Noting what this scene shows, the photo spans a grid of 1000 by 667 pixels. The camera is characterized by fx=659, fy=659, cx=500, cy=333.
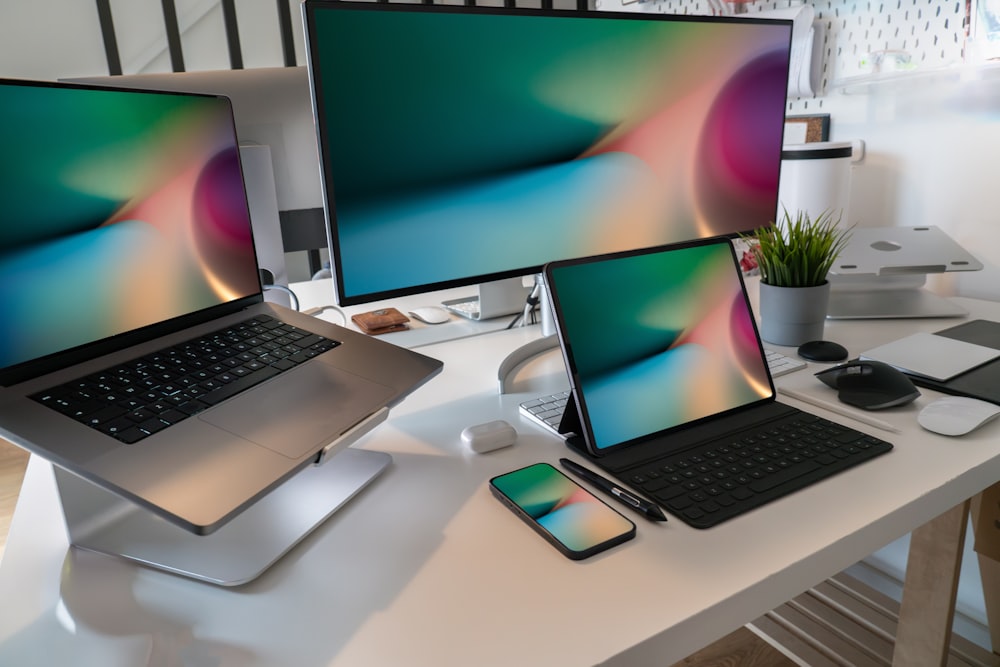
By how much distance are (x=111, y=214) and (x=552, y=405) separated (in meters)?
0.51

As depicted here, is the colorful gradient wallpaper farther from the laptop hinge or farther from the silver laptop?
the laptop hinge

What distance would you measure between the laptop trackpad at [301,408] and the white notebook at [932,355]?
2.17 ft

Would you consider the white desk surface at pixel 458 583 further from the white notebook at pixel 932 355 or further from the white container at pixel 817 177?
the white container at pixel 817 177

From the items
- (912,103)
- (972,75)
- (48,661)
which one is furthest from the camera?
(912,103)

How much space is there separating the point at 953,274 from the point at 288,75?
131 cm

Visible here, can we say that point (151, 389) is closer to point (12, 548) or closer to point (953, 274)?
point (12, 548)

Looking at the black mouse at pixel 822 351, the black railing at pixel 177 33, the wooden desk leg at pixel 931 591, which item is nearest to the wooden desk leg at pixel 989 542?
the wooden desk leg at pixel 931 591

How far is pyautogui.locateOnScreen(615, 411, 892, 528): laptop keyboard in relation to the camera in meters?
0.58

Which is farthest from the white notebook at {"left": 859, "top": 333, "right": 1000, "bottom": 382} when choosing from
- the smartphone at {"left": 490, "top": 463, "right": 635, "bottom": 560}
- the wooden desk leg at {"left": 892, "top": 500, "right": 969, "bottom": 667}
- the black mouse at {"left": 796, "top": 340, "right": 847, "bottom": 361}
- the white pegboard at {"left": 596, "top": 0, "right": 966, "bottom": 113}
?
the white pegboard at {"left": 596, "top": 0, "right": 966, "bottom": 113}

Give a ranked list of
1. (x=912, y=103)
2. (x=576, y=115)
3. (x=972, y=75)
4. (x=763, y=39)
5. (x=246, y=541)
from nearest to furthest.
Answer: (x=246, y=541)
(x=576, y=115)
(x=763, y=39)
(x=972, y=75)
(x=912, y=103)

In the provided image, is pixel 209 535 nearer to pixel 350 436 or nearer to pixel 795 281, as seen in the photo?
pixel 350 436

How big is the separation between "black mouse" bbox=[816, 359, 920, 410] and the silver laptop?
1.61 ft

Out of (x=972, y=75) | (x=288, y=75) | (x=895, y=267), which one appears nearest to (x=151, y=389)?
(x=288, y=75)

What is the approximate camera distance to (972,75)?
117 cm
